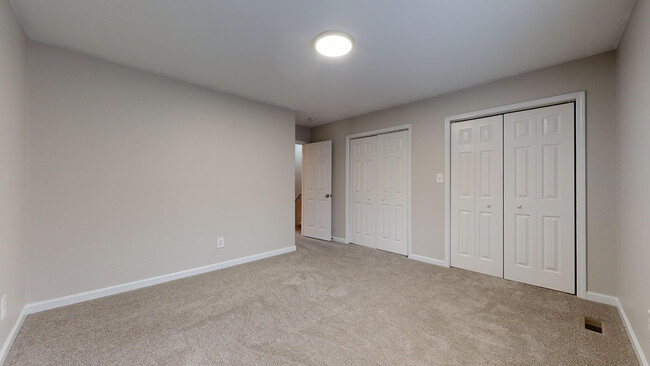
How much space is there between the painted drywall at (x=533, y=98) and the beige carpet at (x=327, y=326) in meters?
0.62

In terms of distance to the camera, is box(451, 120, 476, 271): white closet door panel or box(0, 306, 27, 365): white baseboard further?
box(451, 120, 476, 271): white closet door panel

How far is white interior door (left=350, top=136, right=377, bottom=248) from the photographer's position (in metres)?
4.37

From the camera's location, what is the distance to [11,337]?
5.76 ft

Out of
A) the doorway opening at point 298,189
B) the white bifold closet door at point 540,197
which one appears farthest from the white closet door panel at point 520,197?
the doorway opening at point 298,189

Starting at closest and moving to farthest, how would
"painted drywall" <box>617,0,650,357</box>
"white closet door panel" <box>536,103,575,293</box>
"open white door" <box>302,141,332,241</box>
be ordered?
"painted drywall" <box>617,0,650,357</box>, "white closet door panel" <box>536,103,575,293</box>, "open white door" <box>302,141,332,241</box>

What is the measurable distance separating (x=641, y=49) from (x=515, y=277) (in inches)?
90.1

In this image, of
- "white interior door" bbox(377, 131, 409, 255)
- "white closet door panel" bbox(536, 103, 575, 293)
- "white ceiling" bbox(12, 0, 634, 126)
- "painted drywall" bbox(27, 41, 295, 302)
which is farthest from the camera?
"white interior door" bbox(377, 131, 409, 255)

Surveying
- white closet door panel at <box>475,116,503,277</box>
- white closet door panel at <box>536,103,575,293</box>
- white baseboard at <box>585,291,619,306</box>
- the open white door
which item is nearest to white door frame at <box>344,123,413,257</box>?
the open white door

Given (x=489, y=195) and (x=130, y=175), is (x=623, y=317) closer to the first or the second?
(x=489, y=195)

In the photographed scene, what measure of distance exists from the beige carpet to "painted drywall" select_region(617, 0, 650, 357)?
31 cm

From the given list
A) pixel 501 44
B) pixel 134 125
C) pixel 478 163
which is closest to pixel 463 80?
pixel 501 44

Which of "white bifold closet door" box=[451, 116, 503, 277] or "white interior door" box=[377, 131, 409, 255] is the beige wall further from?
"white bifold closet door" box=[451, 116, 503, 277]

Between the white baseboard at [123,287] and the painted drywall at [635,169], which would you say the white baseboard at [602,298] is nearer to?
the painted drywall at [635,169]

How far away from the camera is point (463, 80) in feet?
9.83
